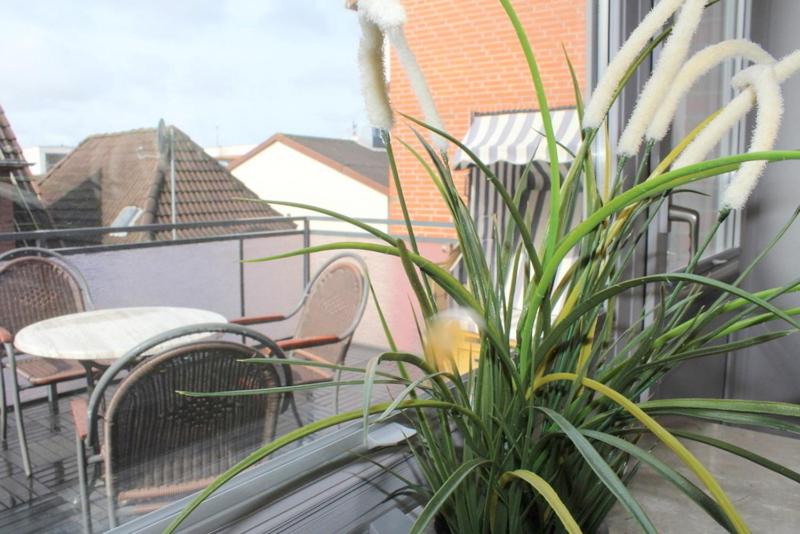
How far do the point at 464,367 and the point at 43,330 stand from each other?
1652mm

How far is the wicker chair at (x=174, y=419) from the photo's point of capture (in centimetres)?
102

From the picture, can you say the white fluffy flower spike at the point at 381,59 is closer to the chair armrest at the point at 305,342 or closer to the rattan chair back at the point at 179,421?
the rattan chair back at the point at 179,421

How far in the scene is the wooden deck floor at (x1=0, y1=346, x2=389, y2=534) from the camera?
1.39m

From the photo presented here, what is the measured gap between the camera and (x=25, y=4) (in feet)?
5.67

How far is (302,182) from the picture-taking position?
2537 mm

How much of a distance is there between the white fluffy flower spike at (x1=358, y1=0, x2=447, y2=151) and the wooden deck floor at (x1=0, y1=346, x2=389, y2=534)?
0.79 meters

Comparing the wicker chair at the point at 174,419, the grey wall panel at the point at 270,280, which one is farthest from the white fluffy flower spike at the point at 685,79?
the grey wall panel at the point at 270,280

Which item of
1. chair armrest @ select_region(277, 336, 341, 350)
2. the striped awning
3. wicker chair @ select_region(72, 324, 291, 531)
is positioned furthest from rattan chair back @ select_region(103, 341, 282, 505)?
the striped awning

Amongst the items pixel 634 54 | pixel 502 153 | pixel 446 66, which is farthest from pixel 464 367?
pixel 446 66

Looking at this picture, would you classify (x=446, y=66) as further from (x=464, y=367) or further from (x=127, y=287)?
(x=464, y=367)

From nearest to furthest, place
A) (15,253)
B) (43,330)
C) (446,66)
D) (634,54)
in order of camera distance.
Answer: (634,54) → (43,330) → (15,253) → (446,66)

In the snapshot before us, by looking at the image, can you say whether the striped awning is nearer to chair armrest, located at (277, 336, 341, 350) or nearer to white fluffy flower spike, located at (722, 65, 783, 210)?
chair armrest, located at (277, 336, 341, 350)

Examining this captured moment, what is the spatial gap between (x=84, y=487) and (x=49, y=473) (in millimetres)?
491

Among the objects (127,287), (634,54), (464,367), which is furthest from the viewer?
(127,287)
